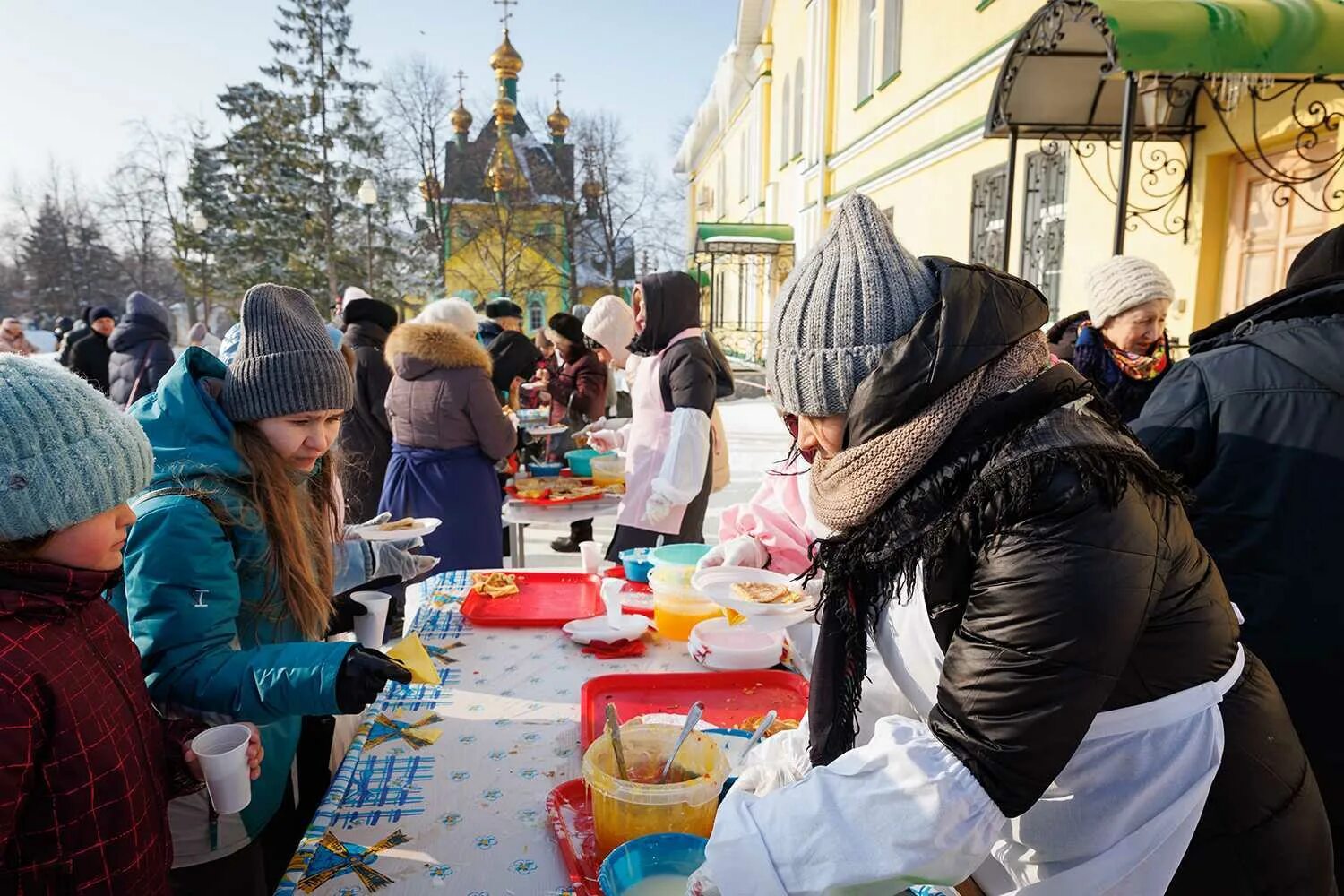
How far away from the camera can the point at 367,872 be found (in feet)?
4.33

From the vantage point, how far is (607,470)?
16.1 feet

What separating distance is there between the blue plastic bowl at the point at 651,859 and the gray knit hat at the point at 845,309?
694mm

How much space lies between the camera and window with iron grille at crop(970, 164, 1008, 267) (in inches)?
310

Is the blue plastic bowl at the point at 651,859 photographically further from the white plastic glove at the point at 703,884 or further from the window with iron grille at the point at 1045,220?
the window with iron grille at the point at 1045,220

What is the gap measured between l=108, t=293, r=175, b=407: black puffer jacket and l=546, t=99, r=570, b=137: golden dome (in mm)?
27140

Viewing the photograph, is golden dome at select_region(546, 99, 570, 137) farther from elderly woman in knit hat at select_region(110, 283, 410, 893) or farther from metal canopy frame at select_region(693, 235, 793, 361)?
elderly woman in knit hat at select_region(110, 283, 410, 893)

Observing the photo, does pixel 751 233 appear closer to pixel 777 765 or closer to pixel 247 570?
pixel 247 570

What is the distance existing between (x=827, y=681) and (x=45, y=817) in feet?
3.79

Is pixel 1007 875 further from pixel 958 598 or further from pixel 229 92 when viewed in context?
pixel 229 92

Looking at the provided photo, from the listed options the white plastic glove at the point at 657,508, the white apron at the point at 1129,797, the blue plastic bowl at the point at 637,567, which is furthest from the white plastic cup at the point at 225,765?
the white plastic glove at the point at 657,508

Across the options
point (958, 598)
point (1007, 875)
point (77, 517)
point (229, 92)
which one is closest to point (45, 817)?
point (77, 517)

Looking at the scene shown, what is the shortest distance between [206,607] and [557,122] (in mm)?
34819

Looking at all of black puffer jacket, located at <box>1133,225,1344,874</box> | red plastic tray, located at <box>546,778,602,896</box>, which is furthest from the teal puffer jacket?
black puffer jacket, located at <box>1133,225,1344,874</box>

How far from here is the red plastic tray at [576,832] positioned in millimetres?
1279
